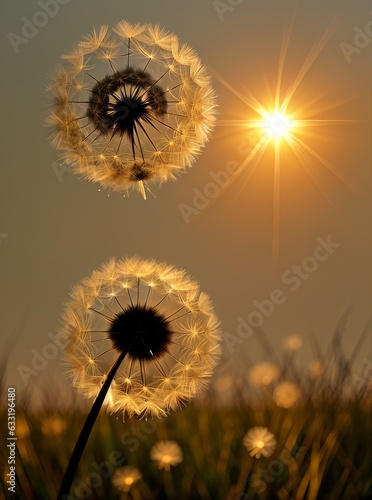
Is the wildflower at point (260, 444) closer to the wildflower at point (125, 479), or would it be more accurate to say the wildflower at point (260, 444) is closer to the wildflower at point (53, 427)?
the wildflower at point (125, 479)

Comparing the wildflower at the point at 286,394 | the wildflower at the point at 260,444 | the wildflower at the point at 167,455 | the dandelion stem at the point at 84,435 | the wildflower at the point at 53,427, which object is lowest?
A: the dandelion stem at the point at 84,435

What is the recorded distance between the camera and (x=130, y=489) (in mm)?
3404

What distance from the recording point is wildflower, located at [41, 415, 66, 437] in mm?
4094

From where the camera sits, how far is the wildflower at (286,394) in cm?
446

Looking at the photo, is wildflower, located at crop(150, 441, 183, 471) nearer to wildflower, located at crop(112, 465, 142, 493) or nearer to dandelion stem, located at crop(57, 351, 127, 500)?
wildflower, located at crop(112, 465, 142, 493)

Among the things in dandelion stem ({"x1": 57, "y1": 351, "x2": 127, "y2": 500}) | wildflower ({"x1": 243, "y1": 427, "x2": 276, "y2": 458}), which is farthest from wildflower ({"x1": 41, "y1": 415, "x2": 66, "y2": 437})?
dandelion stem ({"x1": 57, "y1": 351, "x2": 127, "y2": 500})

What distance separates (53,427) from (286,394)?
157 centimetres

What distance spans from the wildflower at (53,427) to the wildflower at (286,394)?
55.9 inches

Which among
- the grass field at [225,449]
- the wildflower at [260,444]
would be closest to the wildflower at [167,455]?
the grass field at [225,449]

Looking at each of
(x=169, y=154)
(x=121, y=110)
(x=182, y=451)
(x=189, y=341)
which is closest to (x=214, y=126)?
(x=169, y=154)

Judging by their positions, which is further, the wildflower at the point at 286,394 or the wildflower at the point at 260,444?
the wildflower at the point at 286,394

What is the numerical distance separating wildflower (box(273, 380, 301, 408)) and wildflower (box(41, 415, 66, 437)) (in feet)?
4.66

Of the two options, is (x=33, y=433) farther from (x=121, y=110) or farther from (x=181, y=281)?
(x=121, y=110)

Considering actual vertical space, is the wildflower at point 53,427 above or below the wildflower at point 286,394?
below
